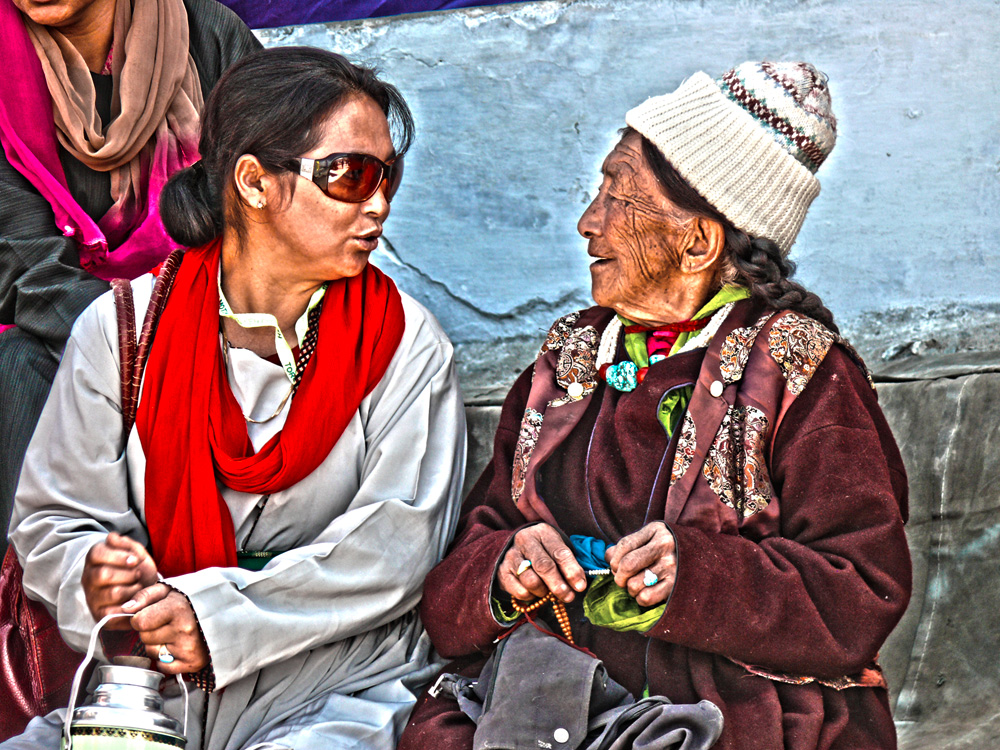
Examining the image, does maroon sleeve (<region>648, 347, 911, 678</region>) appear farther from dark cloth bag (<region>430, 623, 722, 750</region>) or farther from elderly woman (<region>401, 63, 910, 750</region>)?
dark cloth bag (<region>430, 623, 722, 750</region>)

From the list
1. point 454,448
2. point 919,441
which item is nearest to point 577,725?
point 454,448

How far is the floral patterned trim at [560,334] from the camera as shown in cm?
321

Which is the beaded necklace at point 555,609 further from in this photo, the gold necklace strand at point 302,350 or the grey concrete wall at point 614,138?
the grey concrete wall at point 614,138

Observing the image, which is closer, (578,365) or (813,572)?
(813,572)

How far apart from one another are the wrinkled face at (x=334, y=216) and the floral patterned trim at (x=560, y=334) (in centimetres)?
55

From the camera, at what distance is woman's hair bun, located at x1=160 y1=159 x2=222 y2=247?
3379mm

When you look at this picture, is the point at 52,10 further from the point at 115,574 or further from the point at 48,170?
the point at 115,574

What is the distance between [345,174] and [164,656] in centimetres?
131

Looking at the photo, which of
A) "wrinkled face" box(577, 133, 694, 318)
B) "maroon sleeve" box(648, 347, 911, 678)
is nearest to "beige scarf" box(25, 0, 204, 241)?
"wrinkled face" box(577, 133, 694, 318)

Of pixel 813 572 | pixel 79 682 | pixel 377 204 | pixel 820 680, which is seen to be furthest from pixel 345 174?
pixel 820 680

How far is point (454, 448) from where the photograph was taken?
10.6 feet

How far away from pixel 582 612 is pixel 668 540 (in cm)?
39

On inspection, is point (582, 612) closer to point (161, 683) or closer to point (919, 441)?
point (161, 683)

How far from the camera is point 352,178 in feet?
10.5
